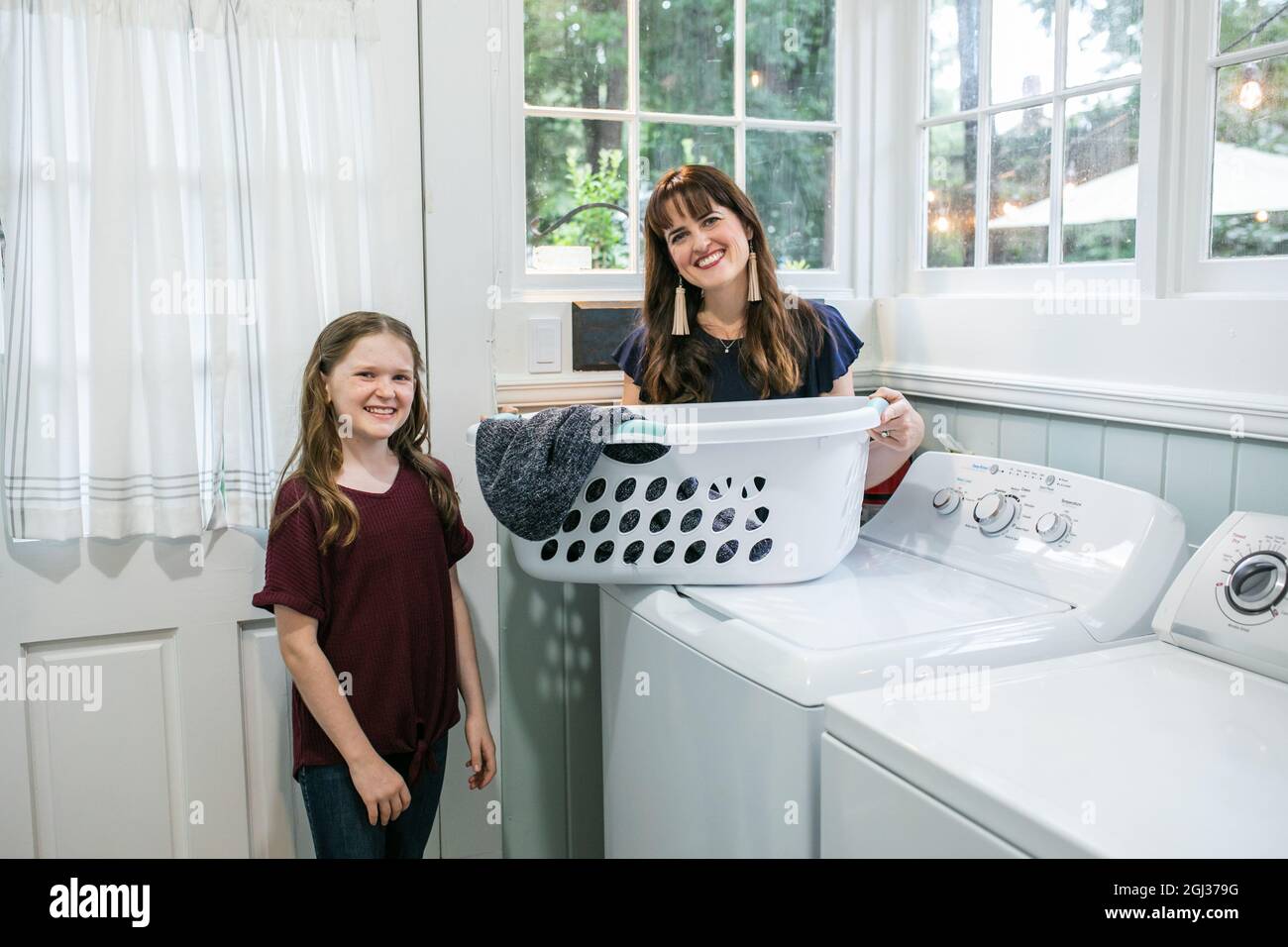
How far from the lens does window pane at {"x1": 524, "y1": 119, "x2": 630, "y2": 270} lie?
2.03m

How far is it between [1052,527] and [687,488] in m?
0.51

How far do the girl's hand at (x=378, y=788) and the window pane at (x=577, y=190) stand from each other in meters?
0.97

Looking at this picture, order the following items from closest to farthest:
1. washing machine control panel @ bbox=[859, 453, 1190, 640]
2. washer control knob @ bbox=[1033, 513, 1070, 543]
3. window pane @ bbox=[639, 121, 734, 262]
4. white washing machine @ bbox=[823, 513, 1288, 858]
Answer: white washing machine @ bbox=[823, 513, 1288, 858] → washing machine control panel @ bbox=[859, 453, 1190, 640] → washer control knob @ bbox=[1033, 513, 1070, 543] → window pane @ bbox=[639, 121, 734, 262]

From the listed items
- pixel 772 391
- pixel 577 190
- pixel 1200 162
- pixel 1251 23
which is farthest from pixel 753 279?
pixel 1251 23

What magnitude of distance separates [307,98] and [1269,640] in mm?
1533

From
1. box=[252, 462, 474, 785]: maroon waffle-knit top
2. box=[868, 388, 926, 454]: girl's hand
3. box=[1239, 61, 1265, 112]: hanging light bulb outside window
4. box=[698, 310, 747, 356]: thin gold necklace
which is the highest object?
box=[1239, 61, 1265, 112]: hanging light bulb outside window

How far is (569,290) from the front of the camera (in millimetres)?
2045

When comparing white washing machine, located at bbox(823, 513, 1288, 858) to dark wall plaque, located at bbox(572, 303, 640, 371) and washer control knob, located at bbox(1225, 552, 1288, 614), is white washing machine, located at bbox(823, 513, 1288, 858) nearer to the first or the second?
washer control knob, located at bbox(1225, 552, 1288, 614)

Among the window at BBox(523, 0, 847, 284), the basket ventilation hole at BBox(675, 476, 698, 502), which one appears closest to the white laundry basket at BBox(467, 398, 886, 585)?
the basket ventilation hole at BBox(675, 476, 698, 502)

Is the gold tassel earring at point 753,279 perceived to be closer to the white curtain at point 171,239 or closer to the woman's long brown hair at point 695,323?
the woman's long brown hair at point 695,323

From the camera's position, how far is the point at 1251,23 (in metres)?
1.51

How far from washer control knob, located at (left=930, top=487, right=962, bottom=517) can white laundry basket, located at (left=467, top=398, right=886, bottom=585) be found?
0.20m
